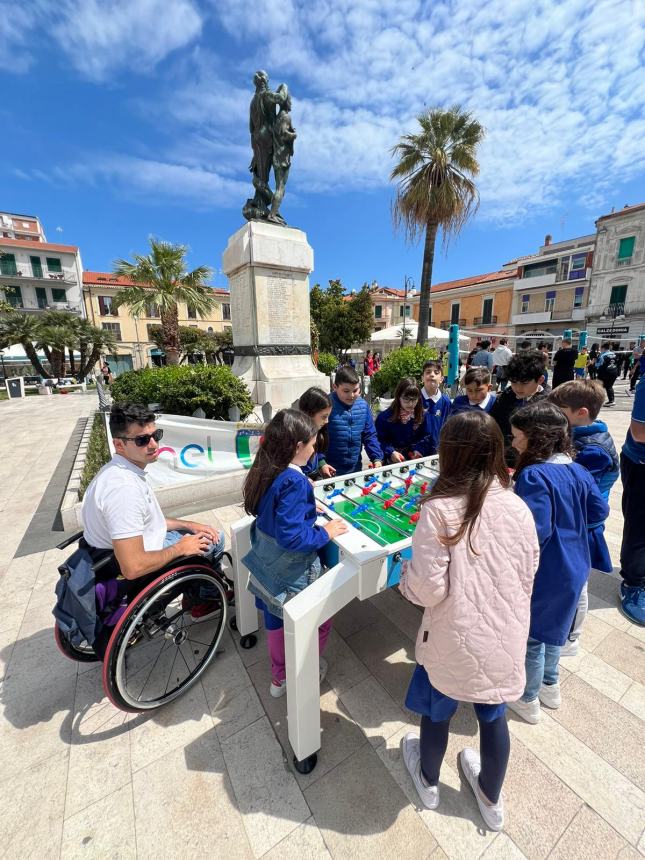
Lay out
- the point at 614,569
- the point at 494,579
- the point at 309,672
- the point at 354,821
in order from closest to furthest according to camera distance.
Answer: the point at 494,579
the point at 354,821
the point at 309,672
the point at 614,569

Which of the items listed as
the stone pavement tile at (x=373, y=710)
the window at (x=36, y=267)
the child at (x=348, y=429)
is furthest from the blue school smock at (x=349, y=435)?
the window at (x=36, y=267)

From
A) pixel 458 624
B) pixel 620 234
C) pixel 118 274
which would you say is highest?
pixel 620 234

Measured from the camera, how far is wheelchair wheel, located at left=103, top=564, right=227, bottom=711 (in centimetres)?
167

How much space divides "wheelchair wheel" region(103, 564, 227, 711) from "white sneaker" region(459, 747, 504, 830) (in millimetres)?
1401

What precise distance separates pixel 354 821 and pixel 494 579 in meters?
1.19

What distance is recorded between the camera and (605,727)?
1.75 metres

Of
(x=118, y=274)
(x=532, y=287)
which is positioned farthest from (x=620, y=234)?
(x=118, y=274)

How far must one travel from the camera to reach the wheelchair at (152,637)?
1.68 m

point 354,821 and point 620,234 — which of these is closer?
point 354,821

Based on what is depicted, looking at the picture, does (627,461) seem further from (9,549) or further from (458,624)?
(9,549)

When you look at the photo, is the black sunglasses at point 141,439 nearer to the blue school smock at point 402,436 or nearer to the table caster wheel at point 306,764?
the table caster wheel at point 306,764

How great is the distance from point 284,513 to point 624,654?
7.80 ft

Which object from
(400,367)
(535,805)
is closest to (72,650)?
(535,805)

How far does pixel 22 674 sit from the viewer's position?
2.13m
